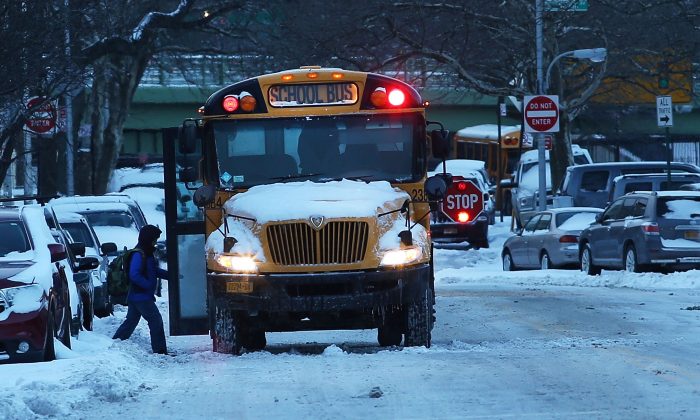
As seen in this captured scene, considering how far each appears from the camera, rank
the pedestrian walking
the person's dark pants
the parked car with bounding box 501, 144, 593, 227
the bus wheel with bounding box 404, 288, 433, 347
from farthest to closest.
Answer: the parked car with bounding box 501, 144, 593, 227
the pedestrian walking
the person's dark pants
the bus wheel with bounding box 404, 288, 433, 347

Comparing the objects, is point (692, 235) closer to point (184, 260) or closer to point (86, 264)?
point (86, 264)

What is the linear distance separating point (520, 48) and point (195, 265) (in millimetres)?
32226

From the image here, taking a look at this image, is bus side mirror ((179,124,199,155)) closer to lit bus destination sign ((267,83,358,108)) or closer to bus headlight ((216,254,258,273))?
lit bus destination sign ((267,83,358,108))

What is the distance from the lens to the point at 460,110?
72500mm

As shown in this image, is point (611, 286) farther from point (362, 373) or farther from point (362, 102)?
point (362, 373)

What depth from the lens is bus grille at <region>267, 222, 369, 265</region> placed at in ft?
46.9

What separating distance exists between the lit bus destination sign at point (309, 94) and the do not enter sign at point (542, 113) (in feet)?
66.0

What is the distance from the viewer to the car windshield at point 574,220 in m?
32.4

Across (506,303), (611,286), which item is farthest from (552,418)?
(611,286)

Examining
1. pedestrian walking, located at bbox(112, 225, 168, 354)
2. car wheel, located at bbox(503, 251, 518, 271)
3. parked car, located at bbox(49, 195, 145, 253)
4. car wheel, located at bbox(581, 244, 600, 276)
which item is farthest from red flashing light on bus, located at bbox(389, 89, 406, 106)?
car wheel, located at bbox(503, 251, 518, 271)

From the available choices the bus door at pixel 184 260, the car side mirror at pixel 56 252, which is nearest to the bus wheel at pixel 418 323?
the bus door at pixel 184 260

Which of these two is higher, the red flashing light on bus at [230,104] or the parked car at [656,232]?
the red flashing light on bus at [230,104]

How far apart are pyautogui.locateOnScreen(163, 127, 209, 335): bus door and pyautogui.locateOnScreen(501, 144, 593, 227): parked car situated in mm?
27817

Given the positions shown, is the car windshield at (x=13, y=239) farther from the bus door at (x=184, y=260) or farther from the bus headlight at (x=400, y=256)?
the bus headlight at (x=400, y=256)
